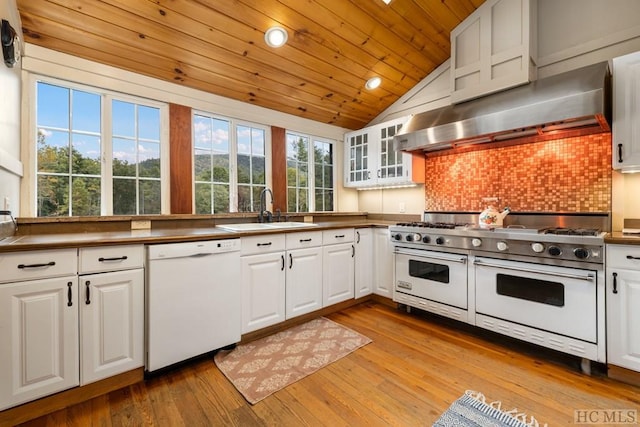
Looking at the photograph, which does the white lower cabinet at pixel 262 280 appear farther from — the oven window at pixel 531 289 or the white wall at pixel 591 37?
the white wall at pixel 591 37

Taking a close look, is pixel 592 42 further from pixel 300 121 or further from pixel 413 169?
pixel 300 121

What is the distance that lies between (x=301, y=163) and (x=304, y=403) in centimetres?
275

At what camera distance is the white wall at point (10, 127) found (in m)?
1.58

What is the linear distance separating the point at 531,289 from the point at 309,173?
2.65 metres

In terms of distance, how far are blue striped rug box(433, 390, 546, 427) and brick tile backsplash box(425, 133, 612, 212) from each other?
5.86 ft

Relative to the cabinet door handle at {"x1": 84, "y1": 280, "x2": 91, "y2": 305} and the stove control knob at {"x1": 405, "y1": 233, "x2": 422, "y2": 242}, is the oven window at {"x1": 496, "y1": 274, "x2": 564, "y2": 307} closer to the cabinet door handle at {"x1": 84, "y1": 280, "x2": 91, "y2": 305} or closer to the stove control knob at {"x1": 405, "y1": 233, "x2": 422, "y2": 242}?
the stove control knob at {"x1": 405, "y1": 233, "x2": 422, "y2": 242}

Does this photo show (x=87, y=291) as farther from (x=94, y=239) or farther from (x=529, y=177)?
(x=529, y=177)

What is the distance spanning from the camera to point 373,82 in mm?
3303

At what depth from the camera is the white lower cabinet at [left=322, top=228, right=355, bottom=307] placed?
9.47 ft

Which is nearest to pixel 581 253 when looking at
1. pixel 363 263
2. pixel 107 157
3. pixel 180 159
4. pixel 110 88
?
pixel 363 263

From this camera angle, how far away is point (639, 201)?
218 cm

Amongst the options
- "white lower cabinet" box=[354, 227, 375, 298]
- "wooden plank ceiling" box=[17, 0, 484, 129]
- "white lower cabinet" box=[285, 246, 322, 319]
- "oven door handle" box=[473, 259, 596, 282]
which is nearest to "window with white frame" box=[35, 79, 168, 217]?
"wooden plank ceiling" box=[17, 0, 484, 129]

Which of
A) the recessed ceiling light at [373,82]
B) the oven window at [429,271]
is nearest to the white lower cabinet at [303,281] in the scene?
the oven window at [429,271]

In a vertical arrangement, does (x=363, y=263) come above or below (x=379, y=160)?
below
